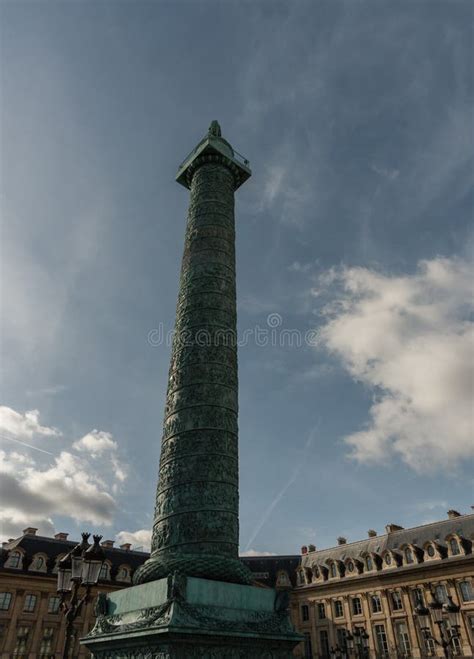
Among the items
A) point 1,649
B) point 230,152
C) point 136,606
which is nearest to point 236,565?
point 136,606

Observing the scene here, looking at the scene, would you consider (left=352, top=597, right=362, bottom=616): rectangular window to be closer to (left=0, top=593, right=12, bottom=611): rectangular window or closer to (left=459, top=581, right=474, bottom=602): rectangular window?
(left=459, top=581, right=474, bottom=602): rectangular window

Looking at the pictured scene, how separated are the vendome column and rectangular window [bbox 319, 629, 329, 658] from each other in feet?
115

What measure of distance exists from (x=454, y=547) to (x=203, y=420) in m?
30.0

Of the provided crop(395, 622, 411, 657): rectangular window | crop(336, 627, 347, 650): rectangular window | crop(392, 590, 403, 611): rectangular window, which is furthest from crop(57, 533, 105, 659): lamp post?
crop(336, 627, 347, 650): rectangular window

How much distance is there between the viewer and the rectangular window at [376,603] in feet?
117

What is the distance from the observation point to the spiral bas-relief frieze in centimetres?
911

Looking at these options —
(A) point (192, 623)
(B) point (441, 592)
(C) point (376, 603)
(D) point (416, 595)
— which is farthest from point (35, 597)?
(A) point (192, 623)

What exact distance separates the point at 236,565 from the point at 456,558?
29.1 m

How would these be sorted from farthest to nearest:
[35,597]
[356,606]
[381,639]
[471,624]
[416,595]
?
[356,606], [381,639], [35,597], [416,595], [471,624]

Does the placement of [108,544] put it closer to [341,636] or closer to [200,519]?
[341,636]

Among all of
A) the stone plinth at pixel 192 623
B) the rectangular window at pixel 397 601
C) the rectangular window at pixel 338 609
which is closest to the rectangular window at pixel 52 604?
the rectangular window at pixel 338 609

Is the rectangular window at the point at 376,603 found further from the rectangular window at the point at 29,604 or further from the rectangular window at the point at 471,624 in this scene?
the rectangular window at the point at 29,604

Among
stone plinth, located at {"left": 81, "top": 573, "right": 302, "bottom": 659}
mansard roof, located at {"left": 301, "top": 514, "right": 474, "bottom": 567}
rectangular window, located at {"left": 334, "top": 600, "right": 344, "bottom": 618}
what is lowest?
stone plinth, located at {"left": 81, "top": 573, "right": 302, "bottom": 659}

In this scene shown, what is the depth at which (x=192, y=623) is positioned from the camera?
749cm
